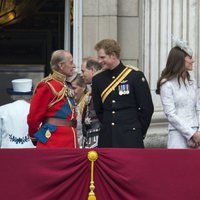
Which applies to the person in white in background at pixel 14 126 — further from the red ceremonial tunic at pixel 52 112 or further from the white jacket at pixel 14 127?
the red ceremonial tunic at pixel 52 112

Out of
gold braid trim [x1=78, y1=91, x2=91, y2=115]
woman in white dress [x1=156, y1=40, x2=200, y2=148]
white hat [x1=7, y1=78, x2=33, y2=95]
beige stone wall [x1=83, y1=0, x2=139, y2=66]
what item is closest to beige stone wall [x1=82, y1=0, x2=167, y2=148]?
beige stone wall [x1=83, y1=0, x2=139, y2=66]

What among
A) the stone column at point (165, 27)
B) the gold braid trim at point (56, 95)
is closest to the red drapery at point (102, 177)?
the gold braid trim at point (56, 95)

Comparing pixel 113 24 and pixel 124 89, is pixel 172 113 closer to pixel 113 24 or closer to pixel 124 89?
pixel 124 89

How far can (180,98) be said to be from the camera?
912 cm

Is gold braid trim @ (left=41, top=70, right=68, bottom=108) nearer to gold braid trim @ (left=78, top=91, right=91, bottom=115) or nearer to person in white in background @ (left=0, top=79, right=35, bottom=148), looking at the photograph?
person in white in background @ (left=0, top=79, right=35, bottom=148)

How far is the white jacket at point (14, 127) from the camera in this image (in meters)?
9.34

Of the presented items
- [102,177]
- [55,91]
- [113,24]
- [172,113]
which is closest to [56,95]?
[55,91]

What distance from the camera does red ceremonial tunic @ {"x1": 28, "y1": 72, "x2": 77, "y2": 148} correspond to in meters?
9.12

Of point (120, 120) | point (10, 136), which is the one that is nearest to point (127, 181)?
point (120, 120)

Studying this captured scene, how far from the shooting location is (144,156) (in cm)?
804

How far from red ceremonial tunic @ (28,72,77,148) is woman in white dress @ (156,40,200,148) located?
966 mm

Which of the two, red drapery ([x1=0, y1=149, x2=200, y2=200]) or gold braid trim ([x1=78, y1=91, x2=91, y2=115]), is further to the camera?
gold braid trim ([x1=78, y1=91, x2=91, y2=115])

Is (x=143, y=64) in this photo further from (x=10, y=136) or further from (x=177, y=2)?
(x=10, y=136)

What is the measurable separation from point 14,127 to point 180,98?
1689 mm
